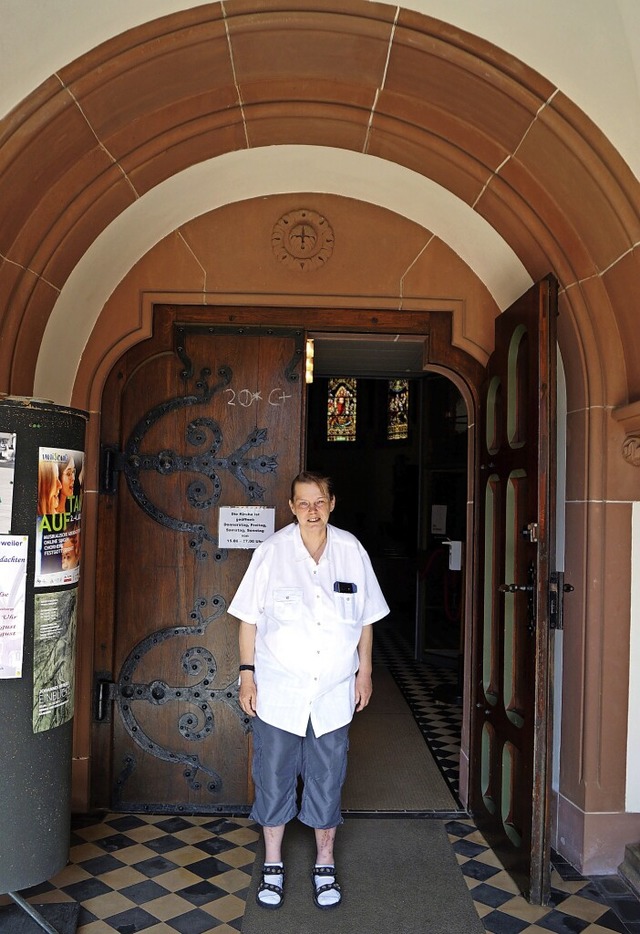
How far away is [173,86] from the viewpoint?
117 inches

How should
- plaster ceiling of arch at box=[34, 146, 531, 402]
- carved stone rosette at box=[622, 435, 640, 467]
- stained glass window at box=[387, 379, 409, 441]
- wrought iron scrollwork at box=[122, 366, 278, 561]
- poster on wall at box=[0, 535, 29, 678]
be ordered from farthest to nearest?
stained glass window at box=[387, 379, 409, 441]
wrought iron scrollwork at box=[122, 366, 278, 561]
plaster ceiling of arch at box=[34, 146, 531, 402]
carved stone rosette at box=[622, 435, 640, 467]
poster on wall at box=[0, 535, 29, 678]

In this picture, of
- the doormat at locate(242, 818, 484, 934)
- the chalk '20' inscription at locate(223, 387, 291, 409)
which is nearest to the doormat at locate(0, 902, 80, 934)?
the doormat at locate(242, 818, 484, 934)

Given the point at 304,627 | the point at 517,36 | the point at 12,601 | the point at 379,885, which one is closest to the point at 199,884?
the point at 379,885

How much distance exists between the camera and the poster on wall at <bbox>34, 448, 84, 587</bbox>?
8.14 feet

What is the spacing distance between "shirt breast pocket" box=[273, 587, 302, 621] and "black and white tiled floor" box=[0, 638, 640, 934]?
3.29 ft

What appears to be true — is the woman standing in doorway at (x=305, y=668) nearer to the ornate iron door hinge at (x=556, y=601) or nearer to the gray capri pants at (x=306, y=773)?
the gray capri pants at (x=306, y=773)

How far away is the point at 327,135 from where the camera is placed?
3.32m

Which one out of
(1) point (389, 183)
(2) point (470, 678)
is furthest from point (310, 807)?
(1) point (389, 183)

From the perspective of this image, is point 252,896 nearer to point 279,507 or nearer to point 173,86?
point 279,507

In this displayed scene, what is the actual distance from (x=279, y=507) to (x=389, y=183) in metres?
1.50

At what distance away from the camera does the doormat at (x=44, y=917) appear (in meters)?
2.58

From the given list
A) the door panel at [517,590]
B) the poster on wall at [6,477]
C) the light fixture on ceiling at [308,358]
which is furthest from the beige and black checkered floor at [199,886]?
the light fixture on ceiling at [308,358]

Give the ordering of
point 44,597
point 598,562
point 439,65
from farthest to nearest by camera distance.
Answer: point 598,562 < point 439,65 < point 44,597

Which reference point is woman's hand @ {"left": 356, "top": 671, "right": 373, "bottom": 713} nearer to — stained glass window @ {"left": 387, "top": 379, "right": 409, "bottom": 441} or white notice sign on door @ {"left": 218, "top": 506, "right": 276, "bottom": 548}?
white notice sign on door @ {"left": 218, "top": 506, "right": 276, "bottom": 548}
